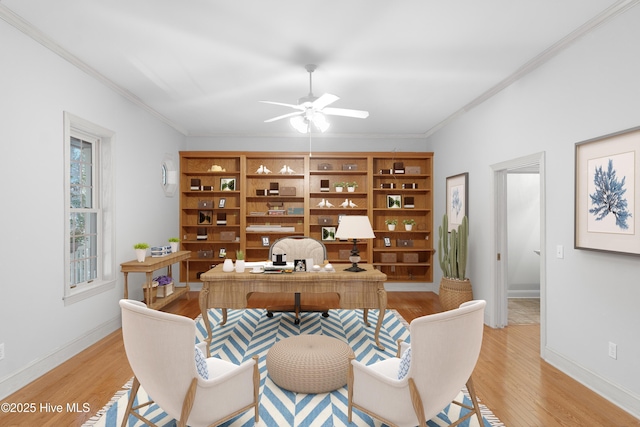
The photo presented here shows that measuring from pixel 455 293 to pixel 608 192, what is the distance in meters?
2.18

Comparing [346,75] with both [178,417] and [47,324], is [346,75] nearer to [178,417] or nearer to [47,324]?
[178,417]

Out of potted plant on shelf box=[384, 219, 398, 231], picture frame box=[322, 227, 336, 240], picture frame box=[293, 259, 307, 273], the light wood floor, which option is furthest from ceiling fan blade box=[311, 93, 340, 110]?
potted plant on shelf box=[384, 219, 398, 231]

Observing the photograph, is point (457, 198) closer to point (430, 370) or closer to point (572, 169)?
point (572, 169)

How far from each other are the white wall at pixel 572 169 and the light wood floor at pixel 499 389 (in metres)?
0.19

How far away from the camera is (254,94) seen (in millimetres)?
4129

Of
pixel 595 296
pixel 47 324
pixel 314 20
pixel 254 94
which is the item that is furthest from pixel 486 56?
pixel 47 324

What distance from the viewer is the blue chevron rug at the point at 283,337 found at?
218 cm

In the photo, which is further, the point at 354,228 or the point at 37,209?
the point at 354,228

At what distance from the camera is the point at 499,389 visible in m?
2.63

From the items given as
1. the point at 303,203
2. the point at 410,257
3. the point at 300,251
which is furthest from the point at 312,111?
the point at 410,257

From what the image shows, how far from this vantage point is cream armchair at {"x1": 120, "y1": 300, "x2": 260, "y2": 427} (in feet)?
5.57

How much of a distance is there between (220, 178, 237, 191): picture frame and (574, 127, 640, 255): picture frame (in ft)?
16.2

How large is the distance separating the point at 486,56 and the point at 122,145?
4.09 meters

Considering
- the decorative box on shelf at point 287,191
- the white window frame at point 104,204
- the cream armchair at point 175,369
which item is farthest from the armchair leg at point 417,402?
the decorative box on shelf at point 287,191
